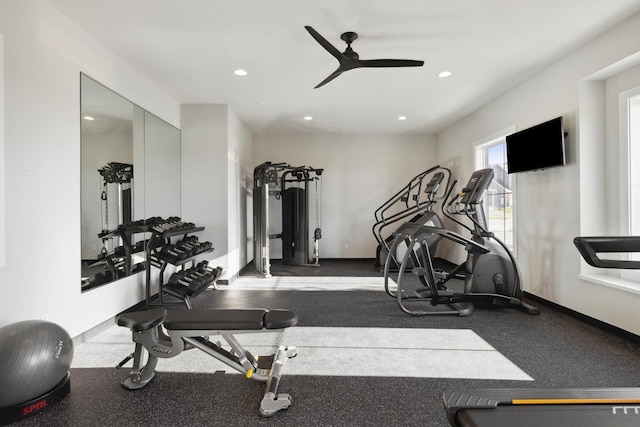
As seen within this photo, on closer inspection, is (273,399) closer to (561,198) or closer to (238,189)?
(561,198)

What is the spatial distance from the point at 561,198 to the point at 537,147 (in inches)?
24.8

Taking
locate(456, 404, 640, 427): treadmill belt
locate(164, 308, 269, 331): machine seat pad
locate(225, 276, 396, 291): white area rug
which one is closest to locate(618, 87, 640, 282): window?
locate(456, 404, 640, 427): treadmill belt

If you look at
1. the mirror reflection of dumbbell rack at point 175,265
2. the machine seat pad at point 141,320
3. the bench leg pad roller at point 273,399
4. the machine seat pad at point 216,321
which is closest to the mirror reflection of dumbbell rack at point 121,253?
the mirror reflection of dumbbell rack at point 175,265

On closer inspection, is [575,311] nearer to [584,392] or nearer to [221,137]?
[584,392]

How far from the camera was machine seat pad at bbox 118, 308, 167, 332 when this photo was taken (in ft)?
5.96

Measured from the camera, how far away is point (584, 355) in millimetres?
2348

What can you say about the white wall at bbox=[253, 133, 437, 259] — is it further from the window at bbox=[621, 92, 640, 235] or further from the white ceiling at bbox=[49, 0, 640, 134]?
the window at bbox=[621, 92, 640, 235]

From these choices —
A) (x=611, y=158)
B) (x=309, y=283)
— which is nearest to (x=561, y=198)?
(x=611, y=158)

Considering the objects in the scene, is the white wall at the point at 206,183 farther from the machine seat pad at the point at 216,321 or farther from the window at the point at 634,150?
the window at the point at 634,150

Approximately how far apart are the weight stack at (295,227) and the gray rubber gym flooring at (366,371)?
9.05 ft

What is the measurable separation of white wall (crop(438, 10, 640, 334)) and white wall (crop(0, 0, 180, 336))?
4641 mm

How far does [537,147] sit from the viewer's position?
350 cm

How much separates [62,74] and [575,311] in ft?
16.9

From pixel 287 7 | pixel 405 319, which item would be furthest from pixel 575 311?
pixel 287 7
